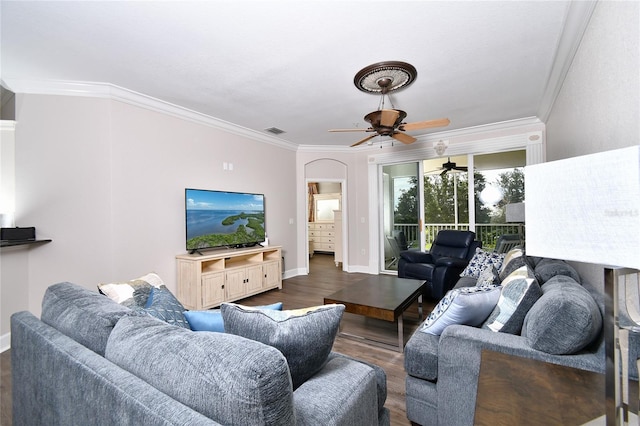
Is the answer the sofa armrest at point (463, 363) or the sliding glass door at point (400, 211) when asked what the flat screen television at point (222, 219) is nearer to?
the sliding glass door at point (400, 211)

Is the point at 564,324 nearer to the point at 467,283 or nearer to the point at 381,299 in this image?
the point at 381,299

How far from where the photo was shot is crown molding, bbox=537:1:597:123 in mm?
1893

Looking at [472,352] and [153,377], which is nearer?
[153,377]

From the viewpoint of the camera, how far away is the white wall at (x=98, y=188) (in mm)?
2902

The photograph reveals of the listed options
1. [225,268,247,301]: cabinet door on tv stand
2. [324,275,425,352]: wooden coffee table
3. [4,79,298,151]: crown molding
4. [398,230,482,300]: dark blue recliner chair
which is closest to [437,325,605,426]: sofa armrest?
[324,275,425,352]: wooden coffee table

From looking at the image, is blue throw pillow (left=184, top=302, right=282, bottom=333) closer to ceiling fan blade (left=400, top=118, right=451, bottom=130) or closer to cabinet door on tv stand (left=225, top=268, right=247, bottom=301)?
ceiling fan blade (left=400, top=118, right=451, bottom=130)

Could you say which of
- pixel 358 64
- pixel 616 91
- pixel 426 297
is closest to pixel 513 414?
pixel 616 91

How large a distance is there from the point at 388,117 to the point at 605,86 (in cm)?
163

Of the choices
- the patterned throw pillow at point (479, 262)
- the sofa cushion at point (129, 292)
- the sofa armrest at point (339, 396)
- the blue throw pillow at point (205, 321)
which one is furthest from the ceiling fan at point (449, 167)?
the sofa cushion at point (129, 292)

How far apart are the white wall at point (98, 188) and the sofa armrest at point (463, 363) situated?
3.44 m

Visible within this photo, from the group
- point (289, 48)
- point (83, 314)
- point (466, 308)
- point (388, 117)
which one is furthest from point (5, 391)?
point (388, 117)

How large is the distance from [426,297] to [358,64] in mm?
3191

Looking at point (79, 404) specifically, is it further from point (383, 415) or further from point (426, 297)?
point (426, 297)

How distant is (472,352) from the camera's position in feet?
4.57
